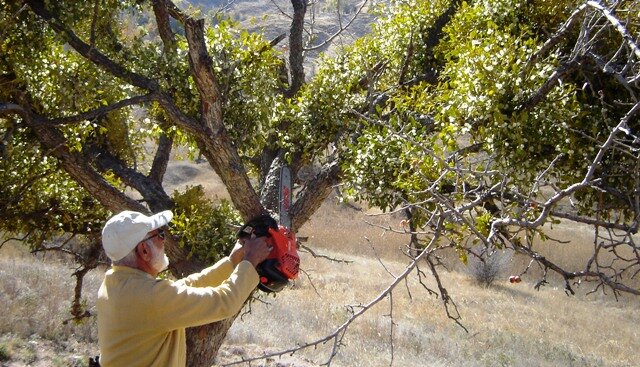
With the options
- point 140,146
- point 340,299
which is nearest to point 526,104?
point 140,146

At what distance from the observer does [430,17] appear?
616 centimetres

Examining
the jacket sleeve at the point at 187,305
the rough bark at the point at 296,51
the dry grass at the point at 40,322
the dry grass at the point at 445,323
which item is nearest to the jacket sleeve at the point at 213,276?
the jacket sleeve at the point at 187,305

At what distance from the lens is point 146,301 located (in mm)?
2711

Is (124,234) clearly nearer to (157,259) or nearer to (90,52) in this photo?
(157,259)

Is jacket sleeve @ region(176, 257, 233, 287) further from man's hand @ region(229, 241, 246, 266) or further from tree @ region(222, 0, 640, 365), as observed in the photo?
tree @ region(222, 0, 640, 365)

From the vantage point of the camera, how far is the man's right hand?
3.12 meters

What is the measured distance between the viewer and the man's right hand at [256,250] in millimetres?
3123

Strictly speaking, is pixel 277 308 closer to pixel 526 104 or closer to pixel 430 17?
pixel 430 17

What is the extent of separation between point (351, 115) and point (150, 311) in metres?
3.41

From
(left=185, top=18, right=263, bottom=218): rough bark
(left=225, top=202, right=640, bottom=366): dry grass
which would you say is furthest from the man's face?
(left=225, top=202, right=640, bottom=366): dry grass

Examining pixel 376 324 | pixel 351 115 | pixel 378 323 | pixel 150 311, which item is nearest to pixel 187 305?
pixel 150 311

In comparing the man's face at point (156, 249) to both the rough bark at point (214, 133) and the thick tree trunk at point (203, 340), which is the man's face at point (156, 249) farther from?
the thick tree trunk at point (203, 340)

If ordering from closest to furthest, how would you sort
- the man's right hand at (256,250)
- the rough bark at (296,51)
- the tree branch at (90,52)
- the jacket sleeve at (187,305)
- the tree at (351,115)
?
1. the jacket sleeve at (187,305)
2. the man's right hand at (256,250)
3. the tree at (351,115)
4. the tree branch at (90,52)
5. the rough bark at (296,51)

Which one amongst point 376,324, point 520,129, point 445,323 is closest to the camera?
point 520,129
